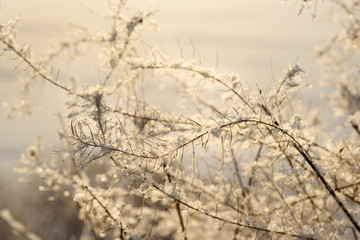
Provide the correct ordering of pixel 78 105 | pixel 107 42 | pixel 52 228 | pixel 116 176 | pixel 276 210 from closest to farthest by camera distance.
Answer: pixel 116 176, pixel 78 105, pixel 107 42, pixel 276 210, pixel 52 228

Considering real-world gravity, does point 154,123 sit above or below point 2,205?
below

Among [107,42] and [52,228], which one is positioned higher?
[52,228]

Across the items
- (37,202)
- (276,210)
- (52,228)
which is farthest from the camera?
(37,202)

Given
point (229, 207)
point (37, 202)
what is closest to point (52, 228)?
point (37, 202)

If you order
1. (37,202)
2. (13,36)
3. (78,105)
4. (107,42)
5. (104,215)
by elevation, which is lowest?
(104,215)

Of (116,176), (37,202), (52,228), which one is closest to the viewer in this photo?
(116,176)

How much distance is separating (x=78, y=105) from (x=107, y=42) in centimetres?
27

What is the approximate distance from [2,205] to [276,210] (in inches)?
472

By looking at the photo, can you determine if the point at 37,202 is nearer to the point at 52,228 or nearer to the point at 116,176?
the point at 52,228

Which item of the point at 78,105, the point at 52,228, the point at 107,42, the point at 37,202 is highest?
the point at 37,202

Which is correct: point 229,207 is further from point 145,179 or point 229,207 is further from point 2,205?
point 2,205

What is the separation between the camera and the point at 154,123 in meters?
1.34

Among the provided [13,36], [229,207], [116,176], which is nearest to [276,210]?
[229,207]

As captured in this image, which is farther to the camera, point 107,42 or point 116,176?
point 107,42
